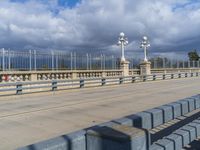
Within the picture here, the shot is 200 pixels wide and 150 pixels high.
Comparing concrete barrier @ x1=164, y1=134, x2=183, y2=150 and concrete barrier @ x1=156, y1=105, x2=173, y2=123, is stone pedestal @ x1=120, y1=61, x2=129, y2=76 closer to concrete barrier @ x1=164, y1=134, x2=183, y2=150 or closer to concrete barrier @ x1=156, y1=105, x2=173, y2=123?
concrete barrier @ x1=156, y1=105, x2=173, y2=123

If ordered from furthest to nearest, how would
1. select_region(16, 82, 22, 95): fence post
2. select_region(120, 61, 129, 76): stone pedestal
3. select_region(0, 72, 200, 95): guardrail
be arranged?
select_region(120, 61, 129, 76): stone pedestal, select_region(0, 72, 200, 95): guardrail, select_region(16, 82, 22, 95): fence post

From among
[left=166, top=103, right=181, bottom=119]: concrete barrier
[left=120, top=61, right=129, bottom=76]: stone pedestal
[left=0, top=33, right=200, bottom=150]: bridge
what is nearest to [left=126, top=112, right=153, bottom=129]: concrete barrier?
[left=0, top=33, right=200, bottom=150]: bridge

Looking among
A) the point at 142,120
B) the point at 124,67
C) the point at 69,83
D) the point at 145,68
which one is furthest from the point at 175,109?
the point at 145,68

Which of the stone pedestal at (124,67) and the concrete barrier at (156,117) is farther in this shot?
the stone pedestal at (124,67)

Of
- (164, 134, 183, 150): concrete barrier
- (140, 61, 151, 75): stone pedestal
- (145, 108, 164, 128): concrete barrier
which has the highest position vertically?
(140, 61, 151, 75): stone pedestal

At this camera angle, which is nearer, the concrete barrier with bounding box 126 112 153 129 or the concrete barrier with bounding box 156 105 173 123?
the concrete barrier with bounding box 126 112 153 129

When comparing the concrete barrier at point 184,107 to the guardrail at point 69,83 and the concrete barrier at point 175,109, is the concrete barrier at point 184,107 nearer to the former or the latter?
the concrete barrier at point 175,109

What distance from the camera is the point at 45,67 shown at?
85.3 feet

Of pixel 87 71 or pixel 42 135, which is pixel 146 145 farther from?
pixel 87 71

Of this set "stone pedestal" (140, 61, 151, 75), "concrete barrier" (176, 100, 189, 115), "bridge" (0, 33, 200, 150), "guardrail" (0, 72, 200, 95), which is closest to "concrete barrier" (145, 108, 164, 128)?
"bridge" (0, 33, 200, 150)

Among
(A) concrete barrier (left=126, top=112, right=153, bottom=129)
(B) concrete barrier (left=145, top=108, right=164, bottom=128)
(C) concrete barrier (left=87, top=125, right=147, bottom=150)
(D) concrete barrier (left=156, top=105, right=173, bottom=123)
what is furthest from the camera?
(D) concrete barrier (left=156, top=105, right=173, bottom=123)

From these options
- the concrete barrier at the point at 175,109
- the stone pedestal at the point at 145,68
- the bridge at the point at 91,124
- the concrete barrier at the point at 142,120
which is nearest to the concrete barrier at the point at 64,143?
the bridge at the point at 91,124

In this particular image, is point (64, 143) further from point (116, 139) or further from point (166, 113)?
point (166, 113)

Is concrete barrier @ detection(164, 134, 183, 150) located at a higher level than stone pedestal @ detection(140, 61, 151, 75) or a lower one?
lower
